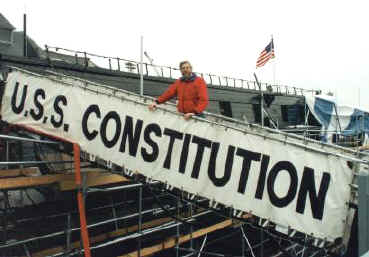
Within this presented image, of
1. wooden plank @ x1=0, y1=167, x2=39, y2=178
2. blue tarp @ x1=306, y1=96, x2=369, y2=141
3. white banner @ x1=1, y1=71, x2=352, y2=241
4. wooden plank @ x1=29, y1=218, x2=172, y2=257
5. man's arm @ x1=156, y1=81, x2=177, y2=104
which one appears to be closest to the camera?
white banner @ x1=1, y1=71, x2=352, y2=241

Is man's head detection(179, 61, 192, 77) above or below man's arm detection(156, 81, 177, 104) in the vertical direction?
above

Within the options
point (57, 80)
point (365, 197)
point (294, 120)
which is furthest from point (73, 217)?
point (294, 120)

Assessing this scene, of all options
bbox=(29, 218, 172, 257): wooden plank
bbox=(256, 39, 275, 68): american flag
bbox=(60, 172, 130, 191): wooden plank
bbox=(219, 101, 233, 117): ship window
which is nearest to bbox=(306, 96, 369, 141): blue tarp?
bbox=(219, 101, 233, 117): ship window

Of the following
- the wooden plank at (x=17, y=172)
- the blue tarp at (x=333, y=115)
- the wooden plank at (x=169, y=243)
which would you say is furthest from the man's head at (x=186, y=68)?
the blue tarp at (x=333, y=115)

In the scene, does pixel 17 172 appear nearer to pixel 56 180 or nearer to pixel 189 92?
pixel 56 180

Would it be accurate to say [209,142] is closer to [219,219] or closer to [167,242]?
[167,242]

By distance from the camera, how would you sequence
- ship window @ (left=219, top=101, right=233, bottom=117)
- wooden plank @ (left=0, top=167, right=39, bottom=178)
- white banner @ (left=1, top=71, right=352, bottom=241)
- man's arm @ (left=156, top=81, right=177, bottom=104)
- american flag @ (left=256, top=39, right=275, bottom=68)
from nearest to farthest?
white banner @ (left=1, top=71, right=352, bottom=241) → man's arm @ (left=156, top=81, right=177, bottom=104) → wooden plank @ (left=0, top=167, right=39, bottom=178) → ship window @ (left=219, top=101, right=233, bottom=117) → american flag @ (left=256, top=39, right=275, bottom=68)

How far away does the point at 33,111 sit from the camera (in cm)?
607

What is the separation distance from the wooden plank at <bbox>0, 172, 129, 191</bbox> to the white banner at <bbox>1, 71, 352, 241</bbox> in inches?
33.3

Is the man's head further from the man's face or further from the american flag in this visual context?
the american flag

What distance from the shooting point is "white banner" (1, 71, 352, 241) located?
4.06m

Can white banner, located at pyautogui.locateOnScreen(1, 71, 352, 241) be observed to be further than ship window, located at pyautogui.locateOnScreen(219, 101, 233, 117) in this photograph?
No

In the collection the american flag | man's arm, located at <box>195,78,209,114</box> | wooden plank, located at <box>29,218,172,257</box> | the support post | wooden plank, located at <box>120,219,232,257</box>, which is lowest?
wooden plank, located at <box>120,219,232,257</box>

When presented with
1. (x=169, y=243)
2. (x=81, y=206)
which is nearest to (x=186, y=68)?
(x=81, y=206)
